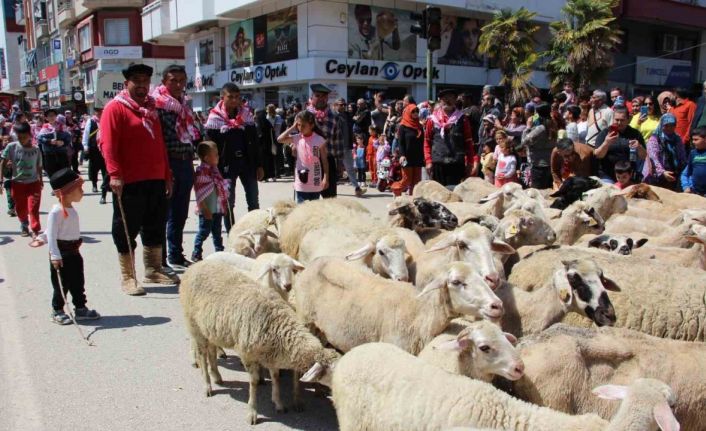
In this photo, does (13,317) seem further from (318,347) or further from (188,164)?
(318,347)

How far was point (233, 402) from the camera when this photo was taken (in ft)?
13.3

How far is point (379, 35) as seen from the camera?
2509cm

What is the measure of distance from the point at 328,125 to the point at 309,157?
5.53ft

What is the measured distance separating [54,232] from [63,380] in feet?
4.95

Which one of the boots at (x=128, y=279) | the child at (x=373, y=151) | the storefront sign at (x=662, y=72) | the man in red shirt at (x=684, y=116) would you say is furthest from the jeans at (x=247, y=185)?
the storefront sign at (x=662, y=72)

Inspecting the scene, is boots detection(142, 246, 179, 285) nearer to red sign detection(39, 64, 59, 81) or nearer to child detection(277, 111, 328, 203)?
child detection(277, 111, 328, 203)

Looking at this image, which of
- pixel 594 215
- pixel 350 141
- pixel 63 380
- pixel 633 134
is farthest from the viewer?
pixel 350 141

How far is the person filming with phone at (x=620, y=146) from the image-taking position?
291 inches

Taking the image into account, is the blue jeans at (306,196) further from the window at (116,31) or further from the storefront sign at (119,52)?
the window at (116,31)

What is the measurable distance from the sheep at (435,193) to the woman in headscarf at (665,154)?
103 inches

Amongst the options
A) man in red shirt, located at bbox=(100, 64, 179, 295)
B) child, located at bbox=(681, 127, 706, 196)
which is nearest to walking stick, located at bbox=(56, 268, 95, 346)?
man in red shirt, located at bbox=(100, 64, 179, 295)

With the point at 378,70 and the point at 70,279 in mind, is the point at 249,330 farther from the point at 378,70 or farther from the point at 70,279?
the point at 378,70

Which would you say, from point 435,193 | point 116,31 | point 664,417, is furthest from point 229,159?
point 116,31

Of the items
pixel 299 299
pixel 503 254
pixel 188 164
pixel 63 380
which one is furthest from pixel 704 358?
pixel 188 164
